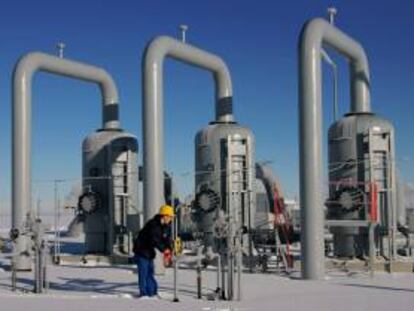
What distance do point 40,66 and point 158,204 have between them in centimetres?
518

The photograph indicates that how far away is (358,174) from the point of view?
17.4m

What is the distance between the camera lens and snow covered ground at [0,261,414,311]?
33.4ft

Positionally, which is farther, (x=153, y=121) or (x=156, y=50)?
(x=156, y=50)

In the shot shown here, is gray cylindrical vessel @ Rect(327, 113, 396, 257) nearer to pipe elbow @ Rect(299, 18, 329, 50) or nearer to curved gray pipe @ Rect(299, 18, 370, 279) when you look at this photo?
curved gray pipe @ Rect(299, 18, 370, 279)

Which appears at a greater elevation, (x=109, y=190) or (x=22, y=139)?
(x=22, y=139)

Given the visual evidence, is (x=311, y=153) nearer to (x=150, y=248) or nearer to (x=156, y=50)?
(x=150, y=248)

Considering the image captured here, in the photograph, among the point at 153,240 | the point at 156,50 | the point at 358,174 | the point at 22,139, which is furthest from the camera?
the point at 358,174

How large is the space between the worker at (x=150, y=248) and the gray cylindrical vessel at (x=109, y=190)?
8704 millimetres

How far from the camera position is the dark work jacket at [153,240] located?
Answer: 11.5 meters

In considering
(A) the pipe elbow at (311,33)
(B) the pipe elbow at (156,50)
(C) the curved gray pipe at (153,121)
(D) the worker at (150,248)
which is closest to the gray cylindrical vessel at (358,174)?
(A) the pipe elbow at (311,33)

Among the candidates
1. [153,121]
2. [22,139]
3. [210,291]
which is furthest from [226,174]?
[210,291]

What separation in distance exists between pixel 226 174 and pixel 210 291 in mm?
7104

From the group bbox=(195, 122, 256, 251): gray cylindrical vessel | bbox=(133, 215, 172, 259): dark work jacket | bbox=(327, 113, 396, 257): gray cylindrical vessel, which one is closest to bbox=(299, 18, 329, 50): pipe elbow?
bbox=(327, 113, 396, 257): gray cylindrical vessel

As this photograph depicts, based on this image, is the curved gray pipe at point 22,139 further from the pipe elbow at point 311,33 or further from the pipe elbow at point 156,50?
the pipe elbow at point 311,33
